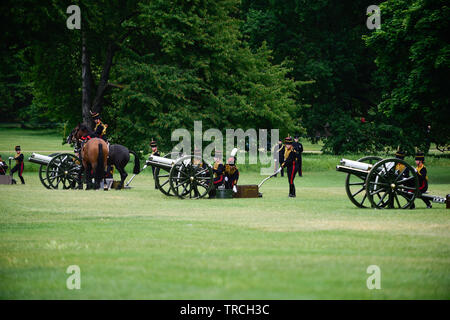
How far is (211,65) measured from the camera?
34062mm

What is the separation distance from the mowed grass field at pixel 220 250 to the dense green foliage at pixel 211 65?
39.7 feet

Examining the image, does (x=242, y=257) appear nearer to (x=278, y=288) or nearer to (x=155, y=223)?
(x=278, y=288)

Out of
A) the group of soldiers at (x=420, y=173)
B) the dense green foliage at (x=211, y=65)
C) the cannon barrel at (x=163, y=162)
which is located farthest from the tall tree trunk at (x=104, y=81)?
the group of soldiers at (x=420, y=173)

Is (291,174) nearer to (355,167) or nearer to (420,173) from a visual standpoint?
(355,167)

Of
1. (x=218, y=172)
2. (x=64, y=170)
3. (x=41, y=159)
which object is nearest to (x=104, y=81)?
(x=41, y=159)

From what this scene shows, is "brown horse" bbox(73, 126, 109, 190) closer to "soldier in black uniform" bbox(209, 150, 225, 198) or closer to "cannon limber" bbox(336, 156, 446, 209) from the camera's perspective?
"soldier in black uniform" bbox(209, 150, 225, 198)

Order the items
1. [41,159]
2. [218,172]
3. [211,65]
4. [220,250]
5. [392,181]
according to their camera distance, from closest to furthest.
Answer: [220,250] < [392,181] < [218,172] < [41,159] < [211,65]

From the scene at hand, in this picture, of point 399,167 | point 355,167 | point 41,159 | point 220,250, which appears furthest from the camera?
point 41,159

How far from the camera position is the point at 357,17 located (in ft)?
136

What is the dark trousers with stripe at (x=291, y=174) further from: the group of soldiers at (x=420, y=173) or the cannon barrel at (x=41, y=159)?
the cannon barrel at (x=41, y=159)

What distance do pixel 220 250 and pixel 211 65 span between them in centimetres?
2548

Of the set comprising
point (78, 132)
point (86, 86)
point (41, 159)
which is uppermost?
point (86, 86)
